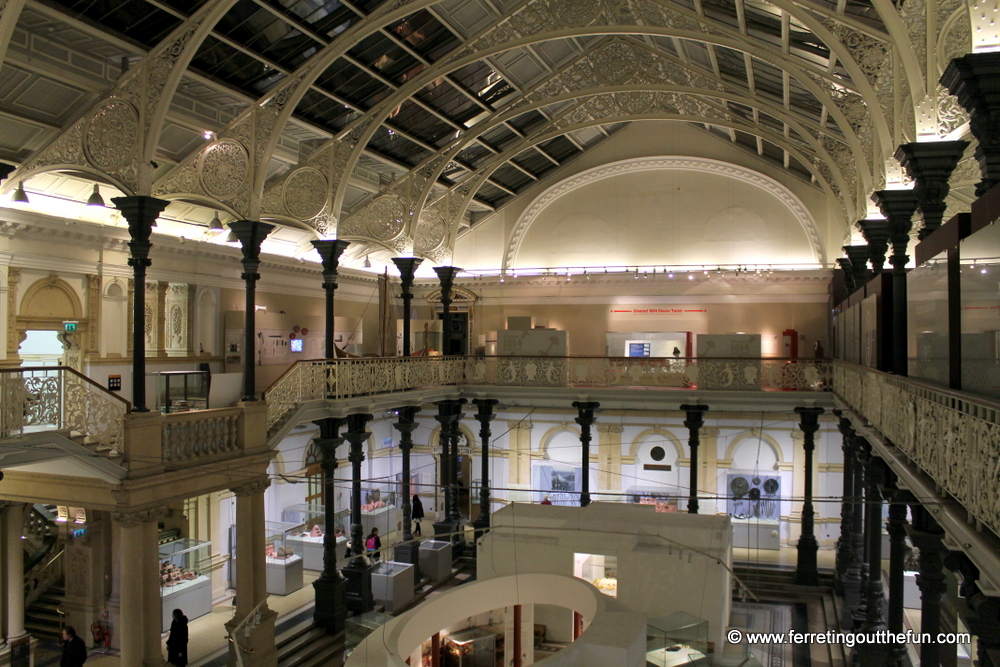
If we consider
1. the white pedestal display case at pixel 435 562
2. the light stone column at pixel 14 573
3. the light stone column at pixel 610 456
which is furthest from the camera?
the light stone column at pixel 610 456

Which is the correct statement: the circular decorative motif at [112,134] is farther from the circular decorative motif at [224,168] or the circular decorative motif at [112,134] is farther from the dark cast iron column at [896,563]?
the dark cast iron column at [896,563]

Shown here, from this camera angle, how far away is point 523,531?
12320 millimetres

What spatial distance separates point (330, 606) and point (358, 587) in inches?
35.4

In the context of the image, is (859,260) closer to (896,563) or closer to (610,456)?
(896,563)

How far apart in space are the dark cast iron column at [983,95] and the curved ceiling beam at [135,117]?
29.3 feet

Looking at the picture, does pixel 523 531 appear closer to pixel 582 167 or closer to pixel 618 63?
pixel 618 63

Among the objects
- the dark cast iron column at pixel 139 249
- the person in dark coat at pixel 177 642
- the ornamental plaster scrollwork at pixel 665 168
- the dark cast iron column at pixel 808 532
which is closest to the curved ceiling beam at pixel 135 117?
the dark cast iron column at pixel 139 249

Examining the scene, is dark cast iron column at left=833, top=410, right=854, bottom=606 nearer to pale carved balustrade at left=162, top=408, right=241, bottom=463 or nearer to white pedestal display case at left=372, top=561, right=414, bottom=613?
white pedestal display case at left=372, top=561, right=414, bottom=613

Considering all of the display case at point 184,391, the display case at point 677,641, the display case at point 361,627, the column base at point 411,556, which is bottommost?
the column base at point 411,556

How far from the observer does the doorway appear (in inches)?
514

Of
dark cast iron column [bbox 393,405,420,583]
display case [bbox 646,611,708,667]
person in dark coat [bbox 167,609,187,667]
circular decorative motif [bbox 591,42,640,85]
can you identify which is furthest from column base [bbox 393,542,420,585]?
circular decorative motif [bbox 591,42,640,85]

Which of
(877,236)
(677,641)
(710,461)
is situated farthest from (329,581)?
(710,461)

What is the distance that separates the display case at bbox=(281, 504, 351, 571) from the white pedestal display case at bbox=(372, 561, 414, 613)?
174 centimetres

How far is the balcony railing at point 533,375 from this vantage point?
13.6 m
